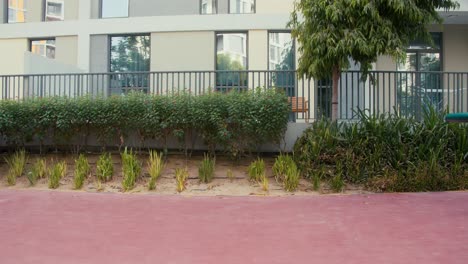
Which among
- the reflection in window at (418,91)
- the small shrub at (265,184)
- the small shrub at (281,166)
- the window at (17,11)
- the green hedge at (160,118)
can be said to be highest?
the window at (17,11)

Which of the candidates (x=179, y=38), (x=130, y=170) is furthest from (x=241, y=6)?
(x=130, y=170)

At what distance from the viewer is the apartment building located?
1358 cm

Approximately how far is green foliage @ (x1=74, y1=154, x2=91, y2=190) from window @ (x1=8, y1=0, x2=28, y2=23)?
7709 millimetres

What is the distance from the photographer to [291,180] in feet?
29.6

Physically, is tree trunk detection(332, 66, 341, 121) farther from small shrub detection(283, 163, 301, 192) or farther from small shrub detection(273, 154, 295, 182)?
small shrub detection(283, 163, 301, 192)

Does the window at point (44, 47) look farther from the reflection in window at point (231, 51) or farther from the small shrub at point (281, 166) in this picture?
the small shrub at point (281, 166)

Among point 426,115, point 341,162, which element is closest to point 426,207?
point 341,162

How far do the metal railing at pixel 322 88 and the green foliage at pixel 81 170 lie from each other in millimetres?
1609

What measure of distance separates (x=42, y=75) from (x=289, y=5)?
280 inches

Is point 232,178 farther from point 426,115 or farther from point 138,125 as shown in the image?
point 426,115

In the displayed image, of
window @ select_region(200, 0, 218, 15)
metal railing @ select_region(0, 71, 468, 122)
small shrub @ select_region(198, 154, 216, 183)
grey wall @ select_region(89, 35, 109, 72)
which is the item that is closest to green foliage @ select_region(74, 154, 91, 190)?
metal railing @ select_region(0, 71, 468, 122)

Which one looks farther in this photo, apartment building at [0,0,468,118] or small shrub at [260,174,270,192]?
apartment building at [0,0,468,118]

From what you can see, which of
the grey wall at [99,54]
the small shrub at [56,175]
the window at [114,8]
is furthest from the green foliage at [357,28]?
the grey wall at [99,54]

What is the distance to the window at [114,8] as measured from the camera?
14609 millimetres
